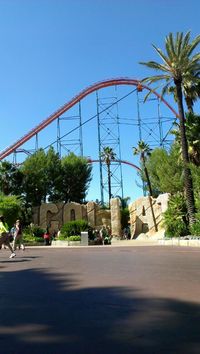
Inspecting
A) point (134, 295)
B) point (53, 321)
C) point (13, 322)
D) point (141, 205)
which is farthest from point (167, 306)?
point (141, 205)

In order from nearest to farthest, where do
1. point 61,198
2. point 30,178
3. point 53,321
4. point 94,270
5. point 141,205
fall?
1. point 53,321
2. point 94,270
3. point 141,205
4. point 30,178
5. point 61,198

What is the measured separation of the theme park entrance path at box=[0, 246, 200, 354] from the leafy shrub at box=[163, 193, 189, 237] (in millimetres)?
20362

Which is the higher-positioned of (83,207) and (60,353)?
(83,207)

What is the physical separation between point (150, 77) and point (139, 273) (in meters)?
25.3

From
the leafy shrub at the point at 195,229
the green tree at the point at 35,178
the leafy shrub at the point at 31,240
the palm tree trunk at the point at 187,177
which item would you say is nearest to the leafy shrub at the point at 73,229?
the leafy shrub at the point at 31,240

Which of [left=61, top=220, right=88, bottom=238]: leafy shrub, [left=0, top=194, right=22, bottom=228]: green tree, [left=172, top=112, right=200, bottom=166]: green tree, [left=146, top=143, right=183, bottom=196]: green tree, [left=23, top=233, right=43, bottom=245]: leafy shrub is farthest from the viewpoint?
[left=146, top=143, right=183, bottom=196]: green tree

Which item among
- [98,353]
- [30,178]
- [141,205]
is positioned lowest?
[98,353]

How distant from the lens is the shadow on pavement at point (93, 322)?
5.20 metres

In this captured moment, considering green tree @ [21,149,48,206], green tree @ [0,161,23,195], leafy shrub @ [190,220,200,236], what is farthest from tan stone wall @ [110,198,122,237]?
leafy shrub @ [190,220,200,236]

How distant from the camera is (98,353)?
494cm

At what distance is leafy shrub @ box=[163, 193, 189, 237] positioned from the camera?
31.9 metres

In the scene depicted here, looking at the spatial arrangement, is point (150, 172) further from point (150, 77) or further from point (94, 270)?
point (94, 270)

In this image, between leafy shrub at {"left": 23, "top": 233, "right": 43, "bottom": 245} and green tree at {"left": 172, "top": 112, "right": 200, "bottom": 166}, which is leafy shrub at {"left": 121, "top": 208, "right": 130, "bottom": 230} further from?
green tree at {"left": 172, "top": 112, "right": 200, "bottom": 166}

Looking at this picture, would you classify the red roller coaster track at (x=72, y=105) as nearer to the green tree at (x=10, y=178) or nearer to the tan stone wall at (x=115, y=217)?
the green tree at (x=10, y=178)
